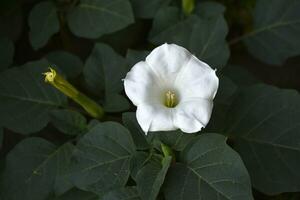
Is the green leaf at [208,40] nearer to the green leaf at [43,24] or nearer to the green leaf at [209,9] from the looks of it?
the green leaf at [209,9]

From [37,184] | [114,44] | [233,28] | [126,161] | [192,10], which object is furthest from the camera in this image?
[233,28]

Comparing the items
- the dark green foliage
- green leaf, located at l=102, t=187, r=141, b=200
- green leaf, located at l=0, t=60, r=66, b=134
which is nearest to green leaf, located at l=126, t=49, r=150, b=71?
the dark green foliage

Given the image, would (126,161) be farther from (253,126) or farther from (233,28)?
(233,28)

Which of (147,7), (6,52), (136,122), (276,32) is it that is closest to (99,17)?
(147,7)

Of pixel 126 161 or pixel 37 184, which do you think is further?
pixel 37 184

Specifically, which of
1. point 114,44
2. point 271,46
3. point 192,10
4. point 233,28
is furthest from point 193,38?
point 233,28

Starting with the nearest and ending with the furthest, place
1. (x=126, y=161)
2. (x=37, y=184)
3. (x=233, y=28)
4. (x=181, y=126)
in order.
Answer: (x=181, y=126)
(x=126, y=161)
(x=37, y=184)
(x=233, y=28)

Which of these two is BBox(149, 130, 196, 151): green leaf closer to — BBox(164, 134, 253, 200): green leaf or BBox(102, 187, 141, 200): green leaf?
BBox(164, 134, 253, 200): green leaf

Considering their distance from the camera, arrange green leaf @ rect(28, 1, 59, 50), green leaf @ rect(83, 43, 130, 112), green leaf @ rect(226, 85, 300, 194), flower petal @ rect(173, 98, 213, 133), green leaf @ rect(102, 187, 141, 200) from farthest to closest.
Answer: green leaf @ rect(28, 1, 59, 50) < green leaf @ rect(83, 43, 130, 112) < green leaf @ rect(226, 85, 300, 194) < green leaf @ rect(102, 187, 141, 200) < flower petal @ rect(173, 98, 213, 133)
